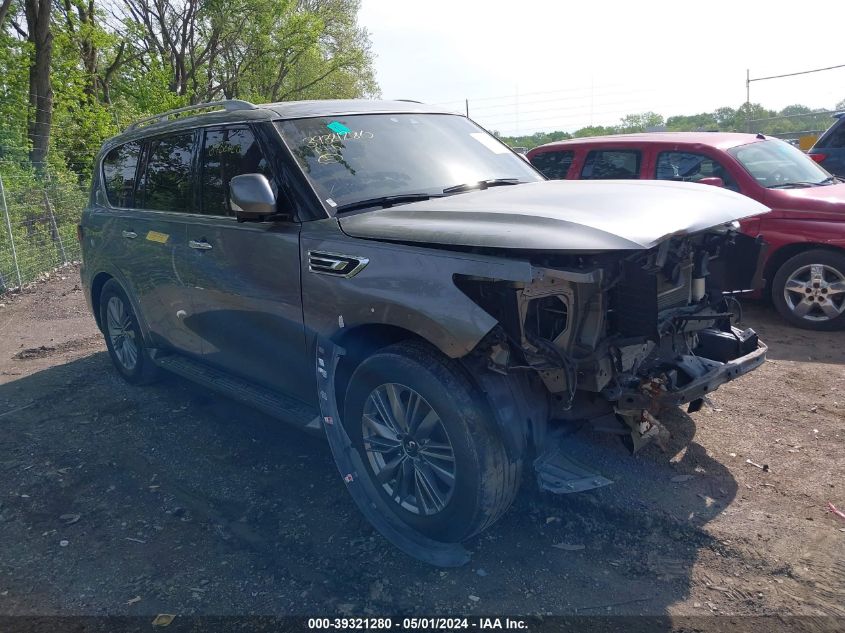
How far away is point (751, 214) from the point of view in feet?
11.6

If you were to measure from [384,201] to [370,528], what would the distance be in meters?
1.69

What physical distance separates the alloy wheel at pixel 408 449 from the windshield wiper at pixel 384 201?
0.98 meters

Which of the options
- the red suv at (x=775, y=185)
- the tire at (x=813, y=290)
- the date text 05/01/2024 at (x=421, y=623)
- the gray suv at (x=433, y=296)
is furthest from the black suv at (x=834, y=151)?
the date text 05/01/2024 at (x=421, y=623)

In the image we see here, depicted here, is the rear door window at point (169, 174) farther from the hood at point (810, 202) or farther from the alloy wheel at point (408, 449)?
the hood at point (810, 202)

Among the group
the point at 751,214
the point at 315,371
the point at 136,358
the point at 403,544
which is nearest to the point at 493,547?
the point at 403,544

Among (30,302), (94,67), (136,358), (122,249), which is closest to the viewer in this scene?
(122,249)

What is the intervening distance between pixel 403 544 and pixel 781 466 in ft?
7.26

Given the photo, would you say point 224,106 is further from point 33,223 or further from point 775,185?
point 33,223

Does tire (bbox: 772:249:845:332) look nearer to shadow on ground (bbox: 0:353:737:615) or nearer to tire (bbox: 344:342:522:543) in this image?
shadow on ground (bbox: 0:353:737:615)

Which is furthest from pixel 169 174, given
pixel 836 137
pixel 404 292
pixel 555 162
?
pixel 836 137

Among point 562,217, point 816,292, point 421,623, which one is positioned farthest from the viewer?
point 816,292

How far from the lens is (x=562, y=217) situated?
9.91 ft

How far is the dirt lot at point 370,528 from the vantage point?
9.83ft

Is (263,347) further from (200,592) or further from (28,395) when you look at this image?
(28,395)
